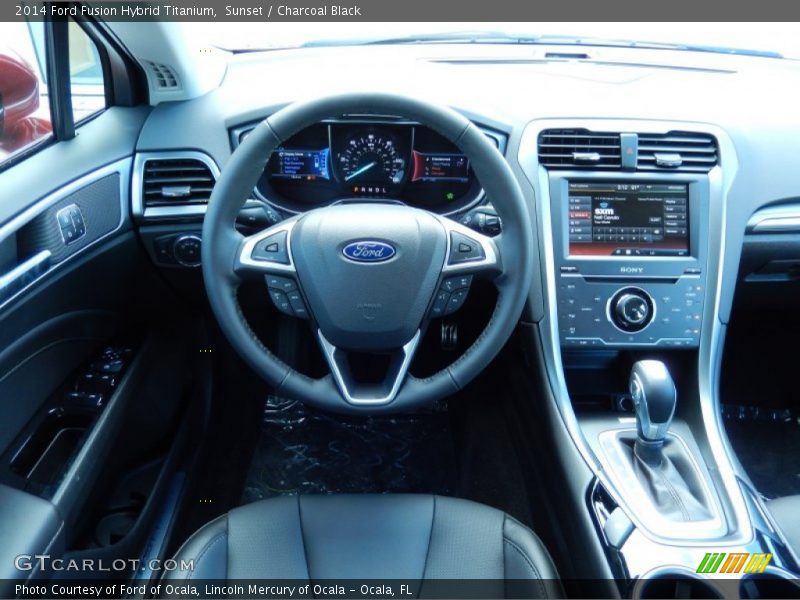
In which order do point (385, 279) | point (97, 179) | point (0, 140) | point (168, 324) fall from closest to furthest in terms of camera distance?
point (385, 279) → point (0, 140) → point (97, 179) → point (168, 324)

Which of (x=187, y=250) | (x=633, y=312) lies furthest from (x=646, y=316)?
(x=187, y=250)

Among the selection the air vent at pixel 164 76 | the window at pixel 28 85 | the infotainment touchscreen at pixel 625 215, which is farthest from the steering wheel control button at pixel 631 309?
the window at pixel 28 85

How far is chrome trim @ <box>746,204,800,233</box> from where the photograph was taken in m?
1.80

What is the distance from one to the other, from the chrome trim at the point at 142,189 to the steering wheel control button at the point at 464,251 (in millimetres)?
641

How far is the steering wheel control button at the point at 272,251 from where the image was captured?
140cm

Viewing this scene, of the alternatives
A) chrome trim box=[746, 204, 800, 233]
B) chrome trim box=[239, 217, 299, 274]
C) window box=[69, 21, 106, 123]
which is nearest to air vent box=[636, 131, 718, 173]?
chrome trim box=[746, 204, 800, 233]

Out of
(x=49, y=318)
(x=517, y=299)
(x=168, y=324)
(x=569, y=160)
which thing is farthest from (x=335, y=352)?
(x=168, y=324)

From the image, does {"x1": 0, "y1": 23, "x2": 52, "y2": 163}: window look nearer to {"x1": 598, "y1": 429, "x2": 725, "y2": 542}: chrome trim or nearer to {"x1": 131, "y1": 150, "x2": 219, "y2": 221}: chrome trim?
{"x1": 131, "y1": 150, "x2": 219, "y2": 221}: chrome trim

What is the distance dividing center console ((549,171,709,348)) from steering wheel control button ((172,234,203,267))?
2.75 feet

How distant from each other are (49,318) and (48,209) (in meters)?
0.23

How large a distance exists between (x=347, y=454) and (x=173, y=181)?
95 cm

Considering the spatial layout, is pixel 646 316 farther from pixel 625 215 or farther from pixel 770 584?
pixel 770 584

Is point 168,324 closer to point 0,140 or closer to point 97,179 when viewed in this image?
point 97,179

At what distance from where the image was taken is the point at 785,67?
2104mm
